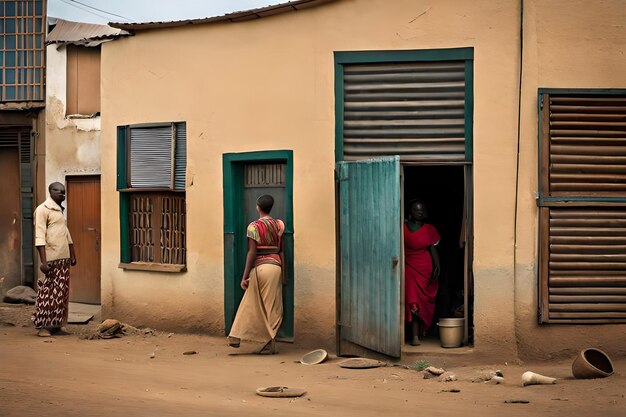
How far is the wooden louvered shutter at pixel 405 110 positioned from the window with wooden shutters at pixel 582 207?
3.01 ft

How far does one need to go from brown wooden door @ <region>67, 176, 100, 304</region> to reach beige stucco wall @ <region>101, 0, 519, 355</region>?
264cm

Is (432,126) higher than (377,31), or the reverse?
(377,31)

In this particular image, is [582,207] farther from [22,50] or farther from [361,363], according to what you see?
[22,50]

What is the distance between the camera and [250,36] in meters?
11.7

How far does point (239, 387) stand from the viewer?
9.09 meters

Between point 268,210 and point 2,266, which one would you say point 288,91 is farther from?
point 2,266

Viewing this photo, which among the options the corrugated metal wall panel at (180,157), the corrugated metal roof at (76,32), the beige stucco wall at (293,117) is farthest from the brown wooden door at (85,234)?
the corrugated metal wall panel at (180,157)

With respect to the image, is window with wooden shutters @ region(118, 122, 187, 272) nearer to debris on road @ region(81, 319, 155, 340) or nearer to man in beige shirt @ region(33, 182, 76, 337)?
debris on road @ region(81, 319, 155, 340)

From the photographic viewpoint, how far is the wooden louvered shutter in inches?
412

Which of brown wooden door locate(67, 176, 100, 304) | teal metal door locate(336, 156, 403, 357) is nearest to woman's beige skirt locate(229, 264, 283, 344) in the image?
teal metal door locate(336, 156, 403, 357)

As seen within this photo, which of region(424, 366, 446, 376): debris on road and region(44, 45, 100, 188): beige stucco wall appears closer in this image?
region(424, 366, 446, 376): debris on road

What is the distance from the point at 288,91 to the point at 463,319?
313cm

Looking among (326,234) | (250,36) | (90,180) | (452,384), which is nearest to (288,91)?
(250,36)

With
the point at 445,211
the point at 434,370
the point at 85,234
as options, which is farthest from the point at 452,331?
the point at 85,234
